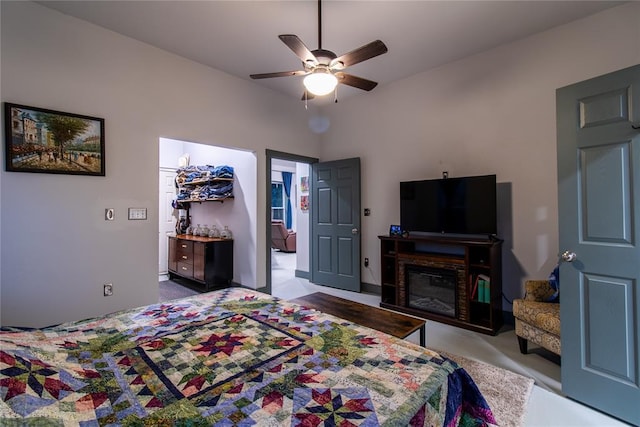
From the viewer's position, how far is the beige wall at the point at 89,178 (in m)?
2.42

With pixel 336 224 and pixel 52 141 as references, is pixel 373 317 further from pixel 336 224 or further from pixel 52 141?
pixel 52 141

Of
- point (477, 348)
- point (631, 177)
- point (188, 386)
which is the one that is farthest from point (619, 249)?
point (188, 386)

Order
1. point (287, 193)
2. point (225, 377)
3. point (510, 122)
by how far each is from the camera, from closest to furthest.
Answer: point (225, 377), point (510, 122), point (287, 193)

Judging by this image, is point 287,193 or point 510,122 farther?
point 287,193

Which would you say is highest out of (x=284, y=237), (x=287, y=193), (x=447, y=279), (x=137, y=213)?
(x=287, y=193)

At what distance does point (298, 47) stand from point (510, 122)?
8.18 ft

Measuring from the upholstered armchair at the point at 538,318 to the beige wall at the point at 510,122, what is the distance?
439 millimetres

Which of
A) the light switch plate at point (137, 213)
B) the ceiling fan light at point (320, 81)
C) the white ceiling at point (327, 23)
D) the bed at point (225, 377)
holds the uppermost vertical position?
the white ceiling at point (327, 23)

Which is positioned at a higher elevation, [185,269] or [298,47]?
[298,47]

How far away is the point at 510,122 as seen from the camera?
3.19 metres

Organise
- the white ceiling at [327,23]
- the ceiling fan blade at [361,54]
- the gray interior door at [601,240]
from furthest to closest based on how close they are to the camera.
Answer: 1. the white ceiling at [327,23]
2. the ceiling fan blade at [361,54]
3. the gray interior door at [601,240]

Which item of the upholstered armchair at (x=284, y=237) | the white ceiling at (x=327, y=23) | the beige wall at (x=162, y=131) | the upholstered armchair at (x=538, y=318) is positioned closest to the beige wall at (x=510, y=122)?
the beige wall at (x=162, y=131)

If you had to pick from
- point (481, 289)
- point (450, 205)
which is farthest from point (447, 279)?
point (450, 205)

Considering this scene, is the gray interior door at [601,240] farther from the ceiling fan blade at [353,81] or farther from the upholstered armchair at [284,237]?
the upholstered armchair at [284,237]
